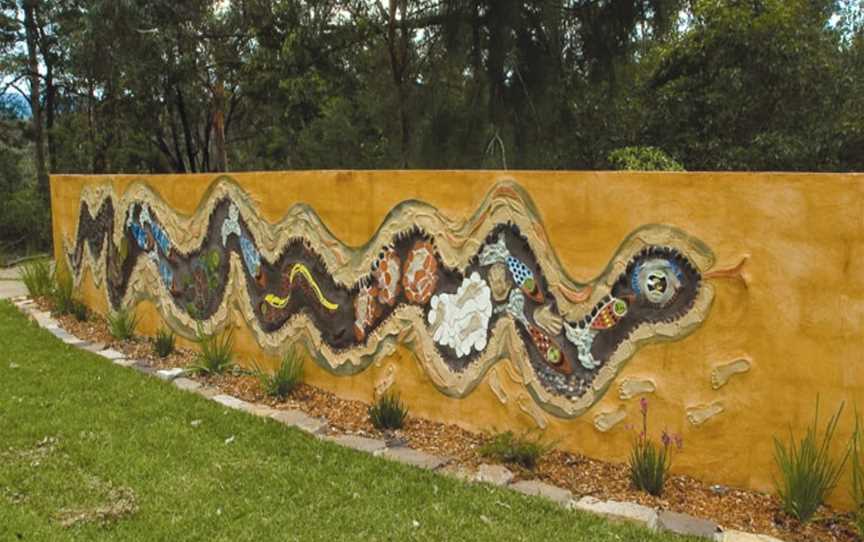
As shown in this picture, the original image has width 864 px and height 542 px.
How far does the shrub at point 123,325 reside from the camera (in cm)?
707

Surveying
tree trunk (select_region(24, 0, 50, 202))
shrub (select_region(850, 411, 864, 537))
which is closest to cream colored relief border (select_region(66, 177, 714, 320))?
shrub (select_region(850, 411, 864, 537))

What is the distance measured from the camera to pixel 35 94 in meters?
20.5

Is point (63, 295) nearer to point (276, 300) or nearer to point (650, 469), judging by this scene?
point (276, 300)

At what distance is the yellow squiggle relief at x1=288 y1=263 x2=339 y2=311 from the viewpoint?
524 centimetres

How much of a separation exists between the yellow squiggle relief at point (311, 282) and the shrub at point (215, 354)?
2.99ft

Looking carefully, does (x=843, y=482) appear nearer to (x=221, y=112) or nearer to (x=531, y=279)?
(x=531, y=279)

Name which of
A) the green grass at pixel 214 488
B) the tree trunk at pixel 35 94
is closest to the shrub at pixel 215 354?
the green grass at pixel 214 488

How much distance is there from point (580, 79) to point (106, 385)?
23.2 feet

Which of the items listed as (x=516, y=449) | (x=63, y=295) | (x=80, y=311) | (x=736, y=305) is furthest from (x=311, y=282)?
(x=63, y=295)

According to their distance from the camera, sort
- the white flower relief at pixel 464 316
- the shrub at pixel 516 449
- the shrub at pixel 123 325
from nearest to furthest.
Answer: the shrub at pixel 516 449, the white flower relief at pixel 464 316, the shrub at pixel 123 325

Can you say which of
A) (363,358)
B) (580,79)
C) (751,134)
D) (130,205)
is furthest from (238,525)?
(751,134)

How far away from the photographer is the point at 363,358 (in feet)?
16.5

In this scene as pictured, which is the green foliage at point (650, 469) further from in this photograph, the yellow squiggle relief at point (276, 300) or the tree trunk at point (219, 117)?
the tree trunk at point (219, 117)

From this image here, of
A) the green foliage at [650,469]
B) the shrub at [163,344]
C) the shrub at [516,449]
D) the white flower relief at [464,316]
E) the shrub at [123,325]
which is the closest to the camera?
the green foliage at [650,469]
